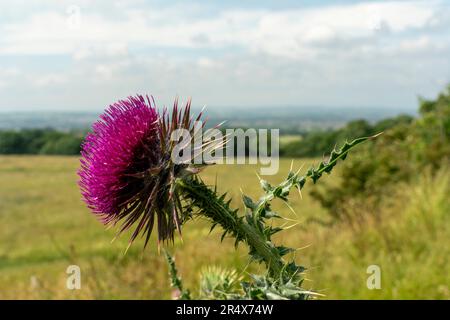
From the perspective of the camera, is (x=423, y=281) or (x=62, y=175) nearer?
(x=423, y=281)

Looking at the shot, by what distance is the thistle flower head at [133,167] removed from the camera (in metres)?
2.74

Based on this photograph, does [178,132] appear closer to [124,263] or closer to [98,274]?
[98,274]

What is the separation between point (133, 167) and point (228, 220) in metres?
0.61

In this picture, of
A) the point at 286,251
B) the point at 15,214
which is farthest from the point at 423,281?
the point at 15,214

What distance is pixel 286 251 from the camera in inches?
104

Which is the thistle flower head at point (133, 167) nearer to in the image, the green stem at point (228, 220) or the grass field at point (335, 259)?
the green stem at point (228, 220)

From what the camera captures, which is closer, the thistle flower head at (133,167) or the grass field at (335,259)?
the thistle flower head at (133,167)

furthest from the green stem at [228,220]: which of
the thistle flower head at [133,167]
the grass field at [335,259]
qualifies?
the grass field at [335,259]

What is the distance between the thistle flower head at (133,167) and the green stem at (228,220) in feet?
0.31

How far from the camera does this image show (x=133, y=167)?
2818mm

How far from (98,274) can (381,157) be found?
38.9 feet

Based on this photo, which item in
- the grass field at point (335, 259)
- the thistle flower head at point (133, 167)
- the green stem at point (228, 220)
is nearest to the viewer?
the green stem at point (228, 220)

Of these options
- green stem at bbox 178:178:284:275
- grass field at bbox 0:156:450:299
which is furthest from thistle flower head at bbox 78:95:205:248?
grass field at bbox 0:156:450:299
